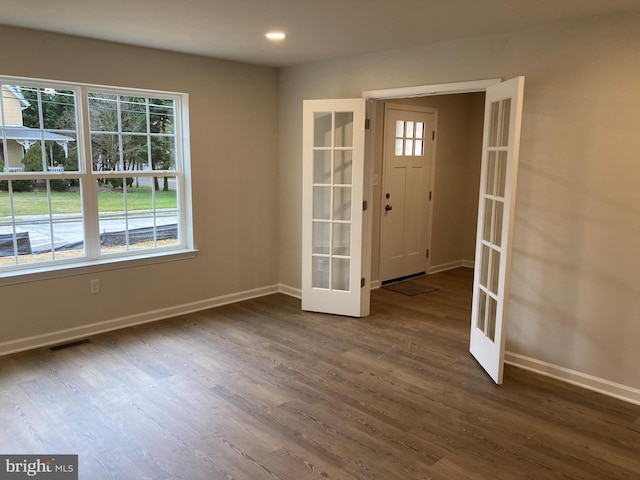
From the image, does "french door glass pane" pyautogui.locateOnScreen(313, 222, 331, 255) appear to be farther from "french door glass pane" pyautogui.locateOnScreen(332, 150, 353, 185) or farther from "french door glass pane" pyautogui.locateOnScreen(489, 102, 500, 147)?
"french door glass pane" pyautogui.locateOnScreen(489, 102, 500, 147)

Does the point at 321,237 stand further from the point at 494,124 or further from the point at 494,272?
the point at 494,124

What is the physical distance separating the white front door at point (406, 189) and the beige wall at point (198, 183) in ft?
4.39

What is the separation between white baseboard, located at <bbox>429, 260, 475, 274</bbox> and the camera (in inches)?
261

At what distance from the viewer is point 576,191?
3.28 m

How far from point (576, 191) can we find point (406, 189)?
2.84m

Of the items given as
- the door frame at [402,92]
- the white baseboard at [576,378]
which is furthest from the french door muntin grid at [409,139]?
the white baseboard at [576,378]

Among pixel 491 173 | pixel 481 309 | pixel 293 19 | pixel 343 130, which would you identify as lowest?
pixel 481 309

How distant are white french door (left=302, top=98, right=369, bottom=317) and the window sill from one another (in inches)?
47.3

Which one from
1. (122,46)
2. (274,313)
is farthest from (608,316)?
(122,46)

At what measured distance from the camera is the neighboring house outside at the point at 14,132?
3695mm

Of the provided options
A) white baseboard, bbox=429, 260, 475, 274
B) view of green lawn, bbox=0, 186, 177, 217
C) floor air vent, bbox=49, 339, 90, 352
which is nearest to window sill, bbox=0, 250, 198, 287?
view of green lawn, bbox=0, 186, 177, 217

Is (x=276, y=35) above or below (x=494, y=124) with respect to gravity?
above

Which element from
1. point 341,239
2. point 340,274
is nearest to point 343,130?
point 341,239

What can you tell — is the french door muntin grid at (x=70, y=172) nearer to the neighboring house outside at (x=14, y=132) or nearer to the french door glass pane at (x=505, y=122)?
the neighboring house outside at (x=14, y=132)
